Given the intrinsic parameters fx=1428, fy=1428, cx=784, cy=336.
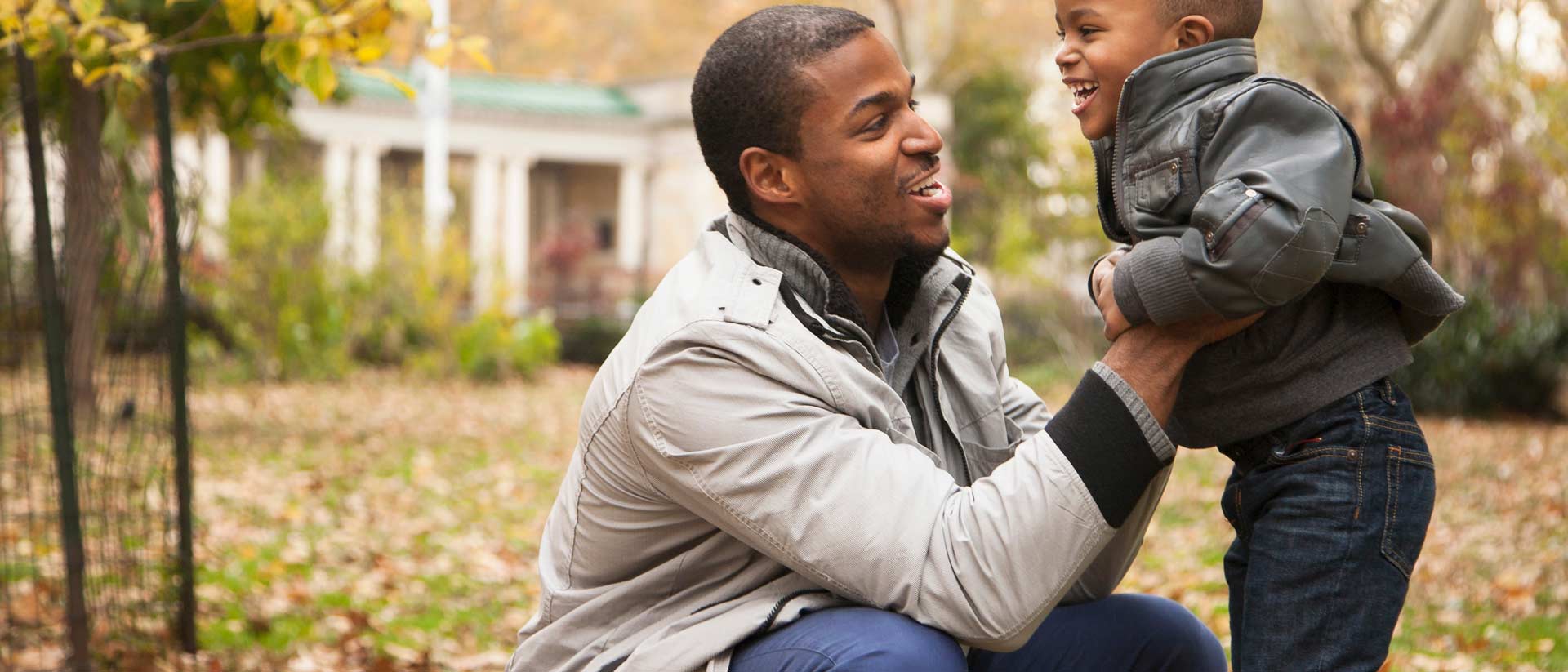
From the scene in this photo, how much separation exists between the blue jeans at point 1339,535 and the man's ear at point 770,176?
2.84 ft

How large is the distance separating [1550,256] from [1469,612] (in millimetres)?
9109

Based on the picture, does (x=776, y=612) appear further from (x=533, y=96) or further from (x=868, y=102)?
(x=533, y=96)

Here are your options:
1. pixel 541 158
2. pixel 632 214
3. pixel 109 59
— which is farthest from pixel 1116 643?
pixel 541 158

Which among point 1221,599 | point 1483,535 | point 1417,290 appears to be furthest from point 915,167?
point 1483,535

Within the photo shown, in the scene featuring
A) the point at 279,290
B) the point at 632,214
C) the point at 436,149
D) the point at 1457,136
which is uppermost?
the point at 1457,136

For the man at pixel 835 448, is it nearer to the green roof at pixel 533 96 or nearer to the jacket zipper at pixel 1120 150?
the jacket zipper at pixel 1120 150

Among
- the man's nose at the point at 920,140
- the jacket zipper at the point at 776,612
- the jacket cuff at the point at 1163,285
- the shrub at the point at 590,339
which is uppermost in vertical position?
the man's nose at the point at 920,140

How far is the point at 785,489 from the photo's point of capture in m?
2.05

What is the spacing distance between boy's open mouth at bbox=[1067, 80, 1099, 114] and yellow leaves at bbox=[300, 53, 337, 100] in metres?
1.89

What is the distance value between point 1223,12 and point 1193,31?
57mm

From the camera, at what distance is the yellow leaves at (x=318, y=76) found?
11.2 feet

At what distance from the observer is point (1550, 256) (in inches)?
517

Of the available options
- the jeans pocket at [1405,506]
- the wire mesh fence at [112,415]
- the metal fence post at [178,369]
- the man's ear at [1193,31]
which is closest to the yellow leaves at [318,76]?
the wire mesh fence at [112,415]

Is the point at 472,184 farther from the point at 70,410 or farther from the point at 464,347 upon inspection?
the point at 70,410
